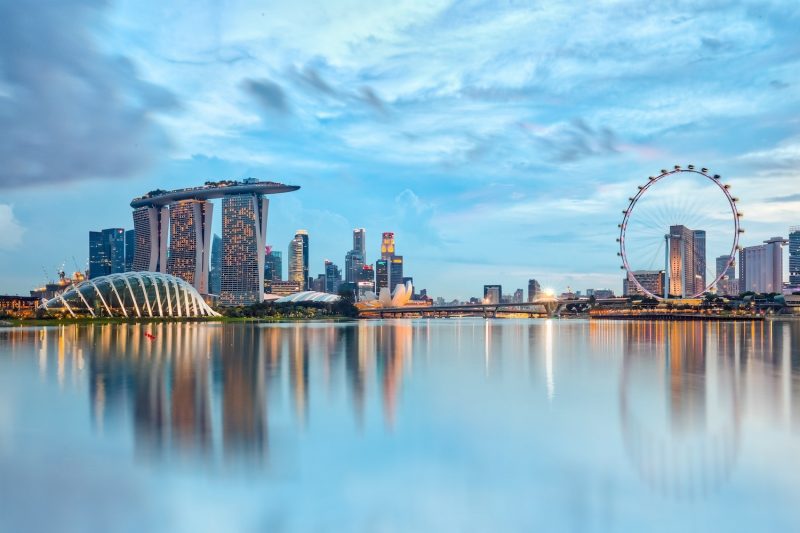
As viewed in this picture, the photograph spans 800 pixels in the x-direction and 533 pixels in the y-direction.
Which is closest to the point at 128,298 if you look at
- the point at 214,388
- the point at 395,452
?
the point at 214,388

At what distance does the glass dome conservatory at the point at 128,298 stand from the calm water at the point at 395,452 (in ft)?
299

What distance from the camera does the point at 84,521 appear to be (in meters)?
11.0

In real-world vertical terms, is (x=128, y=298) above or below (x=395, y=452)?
above

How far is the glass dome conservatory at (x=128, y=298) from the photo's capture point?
115 metres

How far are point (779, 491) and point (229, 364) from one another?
90.1 ft

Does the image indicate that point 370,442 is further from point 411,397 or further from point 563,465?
point 411,397

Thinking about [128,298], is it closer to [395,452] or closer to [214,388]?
[214,388]

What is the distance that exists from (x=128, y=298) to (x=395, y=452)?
369ft

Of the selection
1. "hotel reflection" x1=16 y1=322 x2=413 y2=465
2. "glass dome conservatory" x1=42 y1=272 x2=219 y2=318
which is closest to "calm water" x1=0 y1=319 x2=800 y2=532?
"hotel reflection" x1=16 y1=322 x2=413 y2=465

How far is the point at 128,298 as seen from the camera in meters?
→ 118

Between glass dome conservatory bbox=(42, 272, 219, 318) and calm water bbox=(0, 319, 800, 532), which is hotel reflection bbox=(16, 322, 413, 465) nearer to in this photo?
calm water bbox=(0, 319, 800, 532)

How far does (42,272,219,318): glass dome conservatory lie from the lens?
114625 mm

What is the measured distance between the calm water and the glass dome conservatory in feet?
299

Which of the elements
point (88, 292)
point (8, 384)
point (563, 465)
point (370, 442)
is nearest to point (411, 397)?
point (370, 442)
